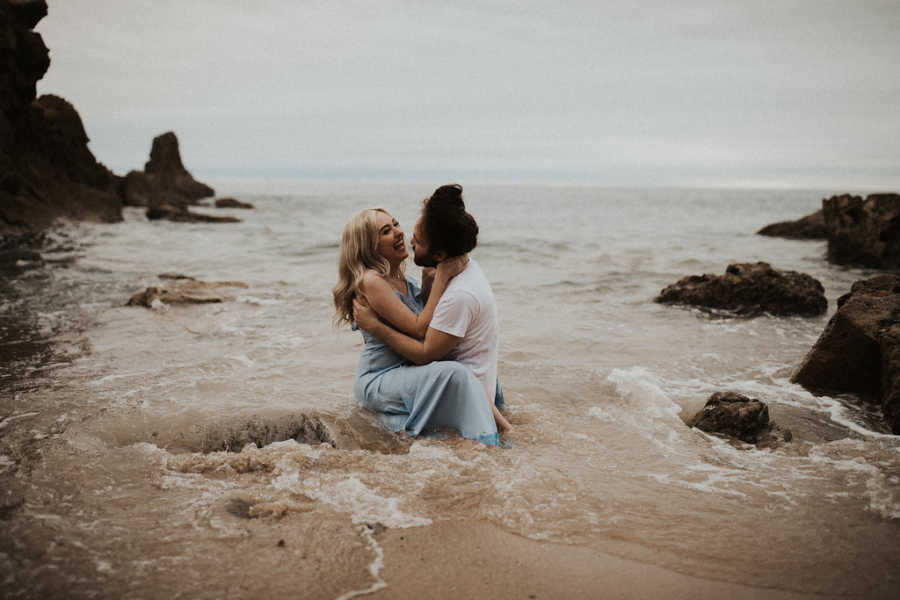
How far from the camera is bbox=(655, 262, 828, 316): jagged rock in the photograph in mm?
9789

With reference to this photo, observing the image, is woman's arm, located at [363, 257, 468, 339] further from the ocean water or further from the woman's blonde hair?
the ocean water

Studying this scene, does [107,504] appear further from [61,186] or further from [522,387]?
[61,186]

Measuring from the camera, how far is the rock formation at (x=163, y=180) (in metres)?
48.0

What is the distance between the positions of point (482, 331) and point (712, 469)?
1.93 meters

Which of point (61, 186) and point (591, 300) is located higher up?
point (61, 186)

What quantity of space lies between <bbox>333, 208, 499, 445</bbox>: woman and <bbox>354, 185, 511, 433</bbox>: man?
0.30 feet

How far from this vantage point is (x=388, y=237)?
462 centimetres

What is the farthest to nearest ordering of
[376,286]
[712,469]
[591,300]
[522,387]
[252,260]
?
[252,260], [591,300], [522,387], [376,286], [712,469]

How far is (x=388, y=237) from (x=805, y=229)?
26013 millimetres

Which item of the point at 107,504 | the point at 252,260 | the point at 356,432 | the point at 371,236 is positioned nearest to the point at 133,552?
the point at 107,504

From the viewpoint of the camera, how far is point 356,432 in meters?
4.57

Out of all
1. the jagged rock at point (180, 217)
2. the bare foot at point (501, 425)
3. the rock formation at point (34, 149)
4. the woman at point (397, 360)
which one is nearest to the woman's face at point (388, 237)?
the woman at point (397, 360)

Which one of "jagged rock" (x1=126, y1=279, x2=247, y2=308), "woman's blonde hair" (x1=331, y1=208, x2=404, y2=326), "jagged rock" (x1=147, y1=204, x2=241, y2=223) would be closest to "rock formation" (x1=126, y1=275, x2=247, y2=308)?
"jagged rock" (x1=126, y1=279, x2=247, y2=308)

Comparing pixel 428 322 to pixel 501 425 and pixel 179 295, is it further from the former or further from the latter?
pixel 179 295
